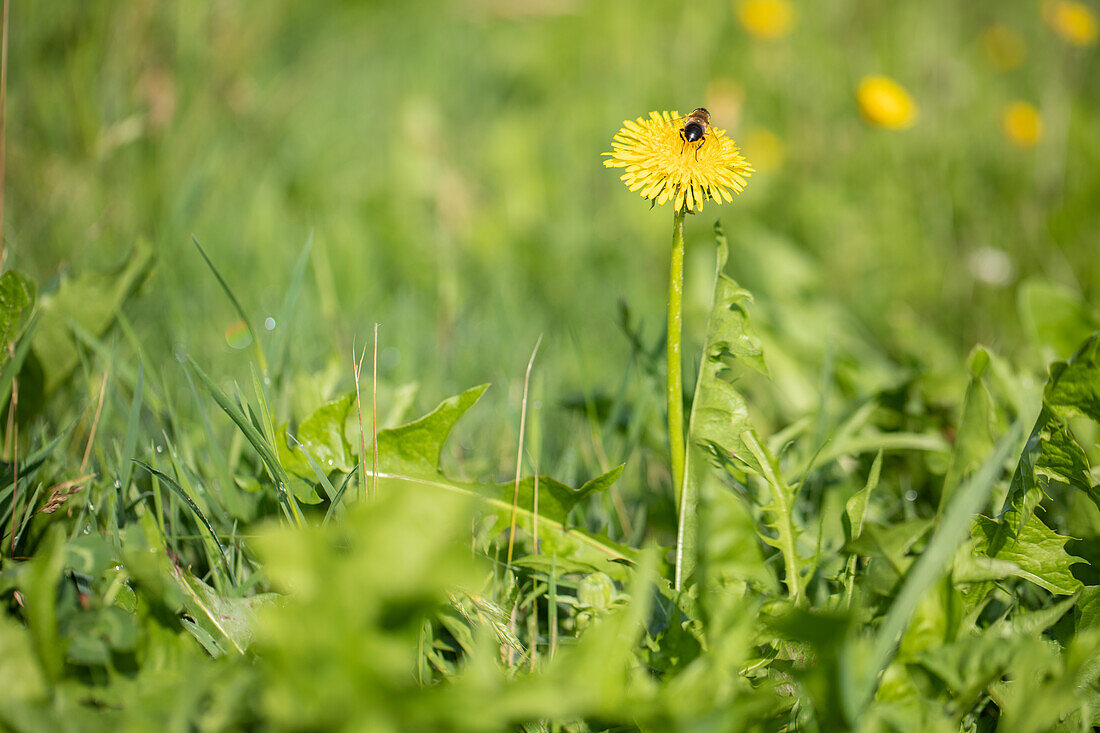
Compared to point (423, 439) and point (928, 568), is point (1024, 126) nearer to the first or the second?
point (928, 568)

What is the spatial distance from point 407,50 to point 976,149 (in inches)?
110

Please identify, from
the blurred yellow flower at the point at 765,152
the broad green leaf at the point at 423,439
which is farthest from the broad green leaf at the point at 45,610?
the blurred yellow flower at the point at 765,152

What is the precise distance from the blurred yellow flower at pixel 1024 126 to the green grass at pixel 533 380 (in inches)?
2.6

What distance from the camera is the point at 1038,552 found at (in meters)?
1.17

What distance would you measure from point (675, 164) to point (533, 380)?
3.13ft

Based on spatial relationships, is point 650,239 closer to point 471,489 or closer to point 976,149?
point 976,149

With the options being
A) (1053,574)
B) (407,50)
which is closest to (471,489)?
(1053,574)

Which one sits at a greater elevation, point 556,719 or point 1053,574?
point 1053,574

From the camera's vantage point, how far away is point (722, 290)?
122 centimetres

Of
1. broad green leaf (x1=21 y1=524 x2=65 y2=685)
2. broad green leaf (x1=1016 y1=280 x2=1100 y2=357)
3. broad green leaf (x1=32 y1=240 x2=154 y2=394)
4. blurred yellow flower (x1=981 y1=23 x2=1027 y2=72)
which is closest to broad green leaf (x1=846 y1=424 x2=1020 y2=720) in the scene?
Result: broad green leaf (x1=21 y1=524 x2=65 y2=685)

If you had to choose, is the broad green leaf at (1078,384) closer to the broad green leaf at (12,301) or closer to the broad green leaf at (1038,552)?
the broad green leaf at (1038,552)

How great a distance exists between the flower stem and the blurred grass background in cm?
59

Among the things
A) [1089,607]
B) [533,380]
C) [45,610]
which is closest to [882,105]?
[533,380]

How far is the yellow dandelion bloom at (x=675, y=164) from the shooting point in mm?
1104
